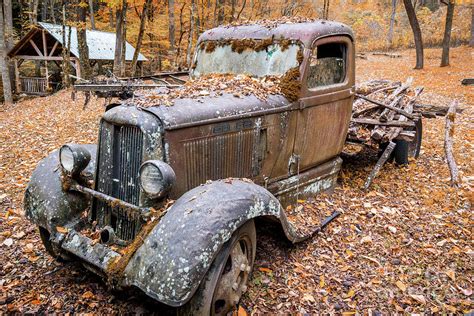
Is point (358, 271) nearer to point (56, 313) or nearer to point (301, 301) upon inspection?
point (301, 301)

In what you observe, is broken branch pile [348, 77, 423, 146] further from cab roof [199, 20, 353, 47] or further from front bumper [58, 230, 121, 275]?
front bumper [58, 230, 121, 275]

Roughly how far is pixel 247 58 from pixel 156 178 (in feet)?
7.55

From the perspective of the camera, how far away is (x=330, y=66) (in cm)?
499

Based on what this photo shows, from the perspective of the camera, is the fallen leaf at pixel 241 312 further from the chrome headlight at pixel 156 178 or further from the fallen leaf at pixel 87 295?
the fallen leaf at pixel 87 295

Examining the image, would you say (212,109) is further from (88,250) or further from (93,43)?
(93,43)

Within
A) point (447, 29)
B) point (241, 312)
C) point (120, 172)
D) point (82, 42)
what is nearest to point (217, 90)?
point (120, 172)

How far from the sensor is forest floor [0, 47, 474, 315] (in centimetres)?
322

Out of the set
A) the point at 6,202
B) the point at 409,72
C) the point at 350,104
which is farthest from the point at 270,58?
the point at 409,72

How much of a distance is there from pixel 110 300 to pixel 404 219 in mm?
3615

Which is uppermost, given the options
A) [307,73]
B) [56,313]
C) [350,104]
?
[307,73]

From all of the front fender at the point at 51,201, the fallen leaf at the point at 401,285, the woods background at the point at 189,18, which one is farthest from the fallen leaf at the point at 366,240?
the woods background at the point at 189,18

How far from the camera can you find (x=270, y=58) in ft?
14.1

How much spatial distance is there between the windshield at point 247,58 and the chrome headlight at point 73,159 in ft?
6.60

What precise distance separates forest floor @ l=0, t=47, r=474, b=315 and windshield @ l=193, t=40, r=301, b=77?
6.04 feet
